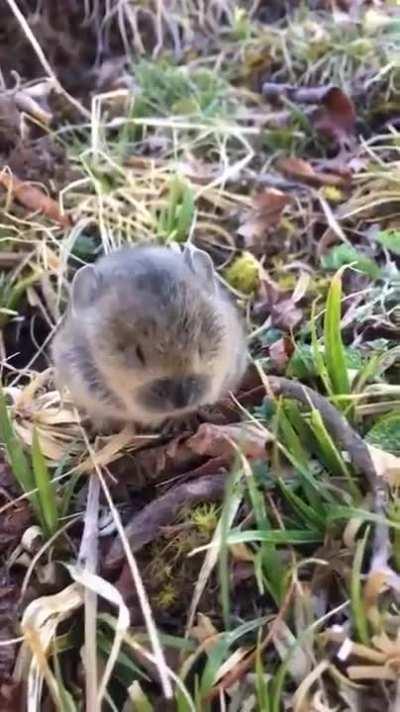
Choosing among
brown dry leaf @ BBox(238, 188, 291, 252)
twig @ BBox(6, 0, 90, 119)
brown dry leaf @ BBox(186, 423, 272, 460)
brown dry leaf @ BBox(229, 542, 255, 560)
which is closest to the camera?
brown dry leaf @ BBox(229, 542, 255, 560)

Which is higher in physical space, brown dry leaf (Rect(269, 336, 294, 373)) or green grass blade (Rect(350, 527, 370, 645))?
brown dry leaf (Rect(269, 336, 294, 373))

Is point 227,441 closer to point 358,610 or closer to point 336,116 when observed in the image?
point 358,610

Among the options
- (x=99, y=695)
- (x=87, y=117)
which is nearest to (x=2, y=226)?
(x=87, y=117)

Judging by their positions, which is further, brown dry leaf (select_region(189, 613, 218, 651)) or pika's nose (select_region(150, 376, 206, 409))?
pika's nose (select_region(150, 376, 206, 409))

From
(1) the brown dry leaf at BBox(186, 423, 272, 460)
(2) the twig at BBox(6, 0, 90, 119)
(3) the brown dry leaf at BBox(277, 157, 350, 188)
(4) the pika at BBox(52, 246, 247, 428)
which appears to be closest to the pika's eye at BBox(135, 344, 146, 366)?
(4) the pika at BBox(52, 246, 247, 428)

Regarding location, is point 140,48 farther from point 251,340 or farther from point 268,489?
point 268,489

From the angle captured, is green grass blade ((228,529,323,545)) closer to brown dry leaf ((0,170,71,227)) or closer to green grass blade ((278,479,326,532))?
green grass blade ((278,479,326,532))

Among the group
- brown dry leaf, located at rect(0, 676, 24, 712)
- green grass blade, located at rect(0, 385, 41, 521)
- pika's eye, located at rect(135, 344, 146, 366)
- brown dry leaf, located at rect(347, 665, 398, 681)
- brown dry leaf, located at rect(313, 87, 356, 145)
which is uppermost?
pika's eye, located at rect(135, 344, 146, 366)
